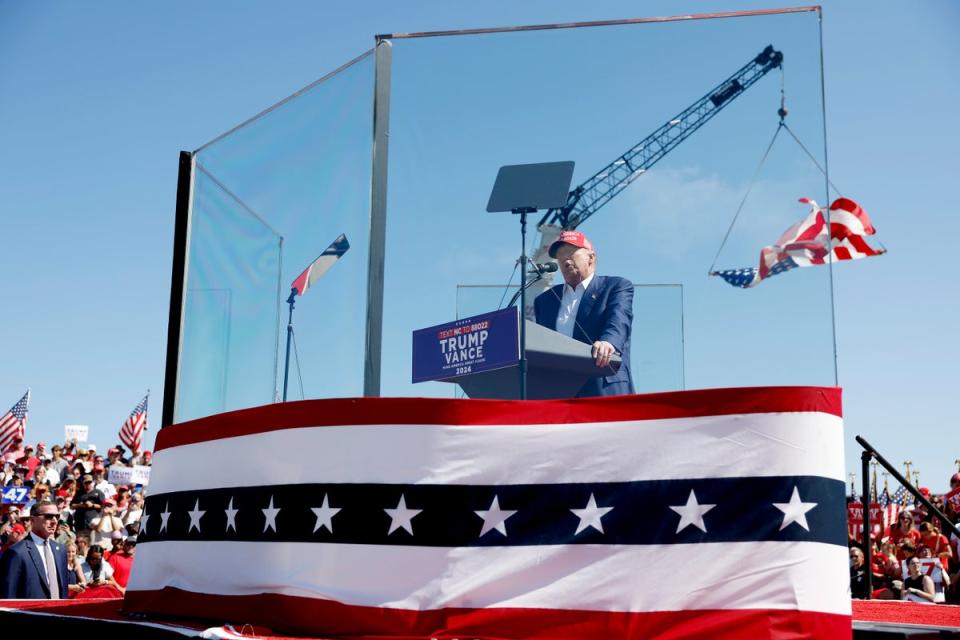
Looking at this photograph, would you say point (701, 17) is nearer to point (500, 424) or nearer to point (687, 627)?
point (500, 424)

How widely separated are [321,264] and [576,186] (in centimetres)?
110

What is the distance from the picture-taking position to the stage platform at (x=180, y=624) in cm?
321

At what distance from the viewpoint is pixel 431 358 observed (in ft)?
11.6

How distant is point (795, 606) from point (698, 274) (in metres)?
1.14

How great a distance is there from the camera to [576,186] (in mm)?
3480

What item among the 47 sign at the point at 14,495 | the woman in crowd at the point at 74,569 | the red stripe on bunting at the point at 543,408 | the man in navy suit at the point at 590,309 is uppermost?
the man in navy suit at the point at 590,309

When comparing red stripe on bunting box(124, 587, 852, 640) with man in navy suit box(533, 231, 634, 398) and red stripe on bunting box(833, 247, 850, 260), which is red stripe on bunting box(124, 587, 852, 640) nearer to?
man in navy suit box(533, 231, 634, 398)

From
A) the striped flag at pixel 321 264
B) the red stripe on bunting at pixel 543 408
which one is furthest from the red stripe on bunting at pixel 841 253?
the striped flag at pixel 321 264

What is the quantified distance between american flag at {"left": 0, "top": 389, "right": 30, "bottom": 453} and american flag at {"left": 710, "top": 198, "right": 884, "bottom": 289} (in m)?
22.5

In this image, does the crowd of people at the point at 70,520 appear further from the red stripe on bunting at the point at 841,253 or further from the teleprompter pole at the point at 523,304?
the red stripe on bunting at the point at 841,253

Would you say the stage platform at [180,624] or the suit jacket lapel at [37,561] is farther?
the suit jacket lapel at [37,561]

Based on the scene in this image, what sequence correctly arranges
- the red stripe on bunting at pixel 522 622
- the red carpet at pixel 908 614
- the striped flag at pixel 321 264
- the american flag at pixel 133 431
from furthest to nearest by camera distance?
the american flag at pixel 133 431
the red carpet at pixel 908 614
the striped flag at pixel 321 264
the red stripe on bunting at pixel 522 622

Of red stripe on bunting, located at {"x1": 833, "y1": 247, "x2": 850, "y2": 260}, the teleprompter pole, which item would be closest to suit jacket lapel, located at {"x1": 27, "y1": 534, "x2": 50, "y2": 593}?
the teleprompter pole

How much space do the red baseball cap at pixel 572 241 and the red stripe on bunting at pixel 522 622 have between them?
1.26 metres
